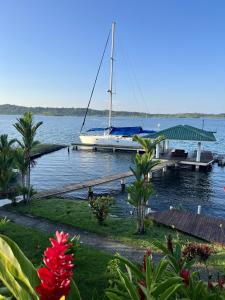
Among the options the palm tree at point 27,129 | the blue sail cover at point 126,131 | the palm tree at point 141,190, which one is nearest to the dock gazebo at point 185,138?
the blue sail cover at point 126,131

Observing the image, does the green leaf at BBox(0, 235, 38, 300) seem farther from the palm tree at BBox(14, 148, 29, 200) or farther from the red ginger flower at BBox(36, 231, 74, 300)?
the palm tree at BBox(14, 148, 29, 200)

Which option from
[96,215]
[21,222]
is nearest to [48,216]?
[21,222]

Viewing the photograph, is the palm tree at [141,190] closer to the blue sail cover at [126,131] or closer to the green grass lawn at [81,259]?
the green grass lawn at [81,259]

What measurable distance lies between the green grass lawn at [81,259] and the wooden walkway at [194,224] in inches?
294

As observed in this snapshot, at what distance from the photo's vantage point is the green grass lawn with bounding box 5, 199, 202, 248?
17.3 meters

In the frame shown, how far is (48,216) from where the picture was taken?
20.0m

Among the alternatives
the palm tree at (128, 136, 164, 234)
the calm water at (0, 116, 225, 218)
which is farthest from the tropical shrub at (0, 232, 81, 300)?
the calm water at (0, 116, 225, 218)

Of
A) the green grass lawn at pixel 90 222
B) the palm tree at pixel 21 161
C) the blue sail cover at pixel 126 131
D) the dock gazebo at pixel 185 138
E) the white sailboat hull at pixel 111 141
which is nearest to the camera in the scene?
the green grass lawn at pixel 90 222

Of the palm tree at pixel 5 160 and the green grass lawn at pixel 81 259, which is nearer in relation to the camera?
the green grass lawn at pixel 81 259

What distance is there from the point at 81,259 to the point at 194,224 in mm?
10070

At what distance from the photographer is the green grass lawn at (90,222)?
56.8 feet

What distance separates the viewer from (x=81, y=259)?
12.6 meters

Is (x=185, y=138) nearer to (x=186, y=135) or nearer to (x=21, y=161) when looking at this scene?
(x=186, y=135)

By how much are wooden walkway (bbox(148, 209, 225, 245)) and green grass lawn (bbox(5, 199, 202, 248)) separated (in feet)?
1.71
